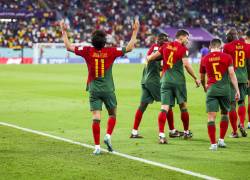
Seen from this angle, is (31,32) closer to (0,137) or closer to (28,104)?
(28,104)

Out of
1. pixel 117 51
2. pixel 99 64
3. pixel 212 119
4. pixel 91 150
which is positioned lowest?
pixel 91 150

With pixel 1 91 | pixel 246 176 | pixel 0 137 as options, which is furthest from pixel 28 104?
pixel 246 176

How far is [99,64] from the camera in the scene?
37.1 ft

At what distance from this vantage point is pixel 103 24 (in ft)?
201

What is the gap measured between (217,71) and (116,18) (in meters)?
51.2

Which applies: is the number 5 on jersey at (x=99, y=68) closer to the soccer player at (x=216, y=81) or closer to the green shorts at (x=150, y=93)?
the soccer player at (x=216, y=81)

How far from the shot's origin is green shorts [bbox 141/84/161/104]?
13.7 meters

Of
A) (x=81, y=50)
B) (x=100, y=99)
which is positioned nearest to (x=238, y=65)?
(x=100, y=99)

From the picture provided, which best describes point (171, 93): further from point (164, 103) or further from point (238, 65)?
point (238, 65)

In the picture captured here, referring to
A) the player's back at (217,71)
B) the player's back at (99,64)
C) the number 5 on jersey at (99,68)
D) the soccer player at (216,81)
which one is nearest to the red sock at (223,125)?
the soccer player at (216,81)

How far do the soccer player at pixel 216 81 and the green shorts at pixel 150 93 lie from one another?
6.03 ft

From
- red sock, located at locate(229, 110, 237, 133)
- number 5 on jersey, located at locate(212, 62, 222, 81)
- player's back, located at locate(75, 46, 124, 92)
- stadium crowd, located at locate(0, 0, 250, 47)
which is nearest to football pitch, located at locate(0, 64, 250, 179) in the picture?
red sock, located at locate(229, 110, 237, 133)

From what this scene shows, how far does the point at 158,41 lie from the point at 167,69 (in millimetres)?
782

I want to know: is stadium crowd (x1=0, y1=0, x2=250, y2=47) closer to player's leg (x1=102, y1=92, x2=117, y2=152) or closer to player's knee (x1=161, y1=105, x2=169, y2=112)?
player's knee (x1=161, y1=105, x2=169, y2=112)
